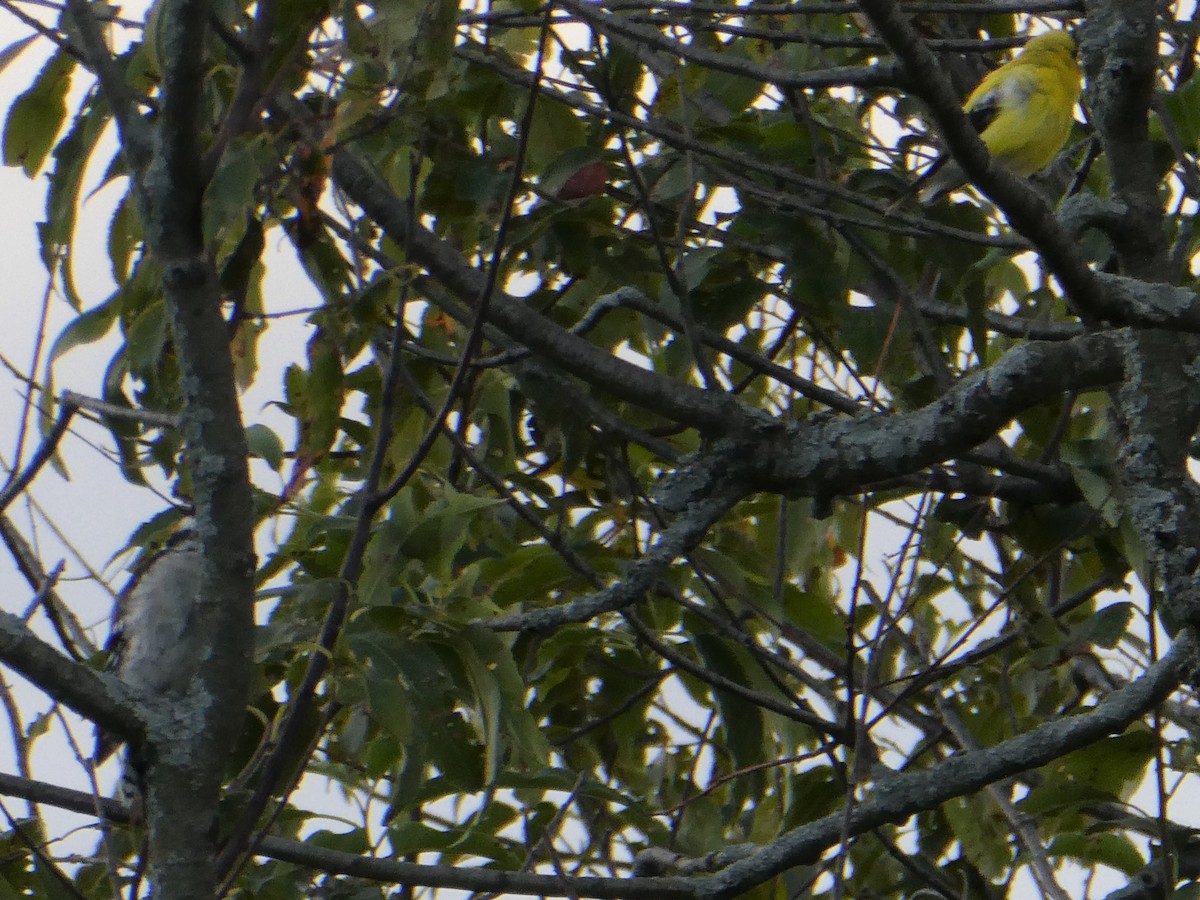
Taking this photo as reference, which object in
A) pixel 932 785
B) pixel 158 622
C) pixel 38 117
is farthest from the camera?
pixel 158 622

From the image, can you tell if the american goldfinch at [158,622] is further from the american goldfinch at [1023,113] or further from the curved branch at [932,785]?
the american goldfinch at [1023,113]

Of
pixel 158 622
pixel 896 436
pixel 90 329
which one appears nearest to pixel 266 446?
pixel 90 329

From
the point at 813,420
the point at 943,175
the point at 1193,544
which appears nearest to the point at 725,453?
the point at 813,420

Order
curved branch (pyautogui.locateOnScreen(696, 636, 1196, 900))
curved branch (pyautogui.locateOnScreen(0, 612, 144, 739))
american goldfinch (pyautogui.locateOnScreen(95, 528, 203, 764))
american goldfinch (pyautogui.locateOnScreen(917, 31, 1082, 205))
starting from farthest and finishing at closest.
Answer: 1. american goldfinch (pyautogui.locateOnScreen(917, 31, 1082, 205))
2. american goldfinch (pyautogui.locateOnScreen(95, 528, 203, 764))
3. curved branch (pyautogui.locateOnScreen(696, 636, 1196, 900))
4. curved branch (pyautogui.locateOnScreen(0, 612, 144, 739))

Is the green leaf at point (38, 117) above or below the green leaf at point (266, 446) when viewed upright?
above

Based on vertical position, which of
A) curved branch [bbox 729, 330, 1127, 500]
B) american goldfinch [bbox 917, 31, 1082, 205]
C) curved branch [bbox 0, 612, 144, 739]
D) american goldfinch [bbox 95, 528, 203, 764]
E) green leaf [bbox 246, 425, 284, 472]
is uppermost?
american goldfinch [bbox 917, 31, 1082, 205]

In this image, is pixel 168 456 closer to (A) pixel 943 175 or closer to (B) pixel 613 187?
(B) pixel 613 187

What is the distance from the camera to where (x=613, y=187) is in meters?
2.55

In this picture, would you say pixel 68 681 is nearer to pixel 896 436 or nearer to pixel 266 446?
pixel 266 446

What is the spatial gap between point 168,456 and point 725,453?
0.86m

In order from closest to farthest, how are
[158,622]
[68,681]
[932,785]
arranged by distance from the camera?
[68,681], [932,785], [158,622]

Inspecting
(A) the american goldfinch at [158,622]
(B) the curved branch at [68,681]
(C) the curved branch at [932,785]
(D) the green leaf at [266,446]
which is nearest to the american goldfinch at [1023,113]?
(C) the curved branch at [932,785]

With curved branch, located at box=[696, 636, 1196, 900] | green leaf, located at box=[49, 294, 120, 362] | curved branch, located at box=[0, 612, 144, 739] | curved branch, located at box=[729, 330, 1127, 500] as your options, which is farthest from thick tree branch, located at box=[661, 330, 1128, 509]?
green leaf, located at box=[49, 294, 120, 362]

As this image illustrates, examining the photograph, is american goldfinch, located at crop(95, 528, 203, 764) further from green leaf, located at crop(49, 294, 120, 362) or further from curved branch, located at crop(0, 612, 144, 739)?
curved branch, located at crop(0, 612, 144, 739)
